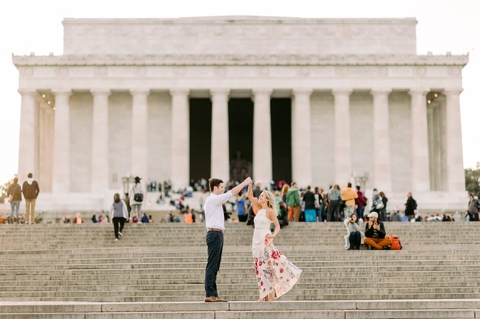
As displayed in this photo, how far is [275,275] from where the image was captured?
1648cm

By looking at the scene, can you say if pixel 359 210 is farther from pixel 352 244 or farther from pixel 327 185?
pixel 327 185

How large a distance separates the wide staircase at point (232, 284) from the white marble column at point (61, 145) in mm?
33457

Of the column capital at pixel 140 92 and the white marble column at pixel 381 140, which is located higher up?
the column capital at pixel 140 92

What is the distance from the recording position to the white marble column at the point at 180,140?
196ft

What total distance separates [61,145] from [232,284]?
138 feet

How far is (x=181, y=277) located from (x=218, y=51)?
143ft

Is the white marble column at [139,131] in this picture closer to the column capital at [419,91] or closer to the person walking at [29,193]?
the column capital at [419,91]

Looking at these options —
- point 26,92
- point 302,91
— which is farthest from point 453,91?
point 26,92

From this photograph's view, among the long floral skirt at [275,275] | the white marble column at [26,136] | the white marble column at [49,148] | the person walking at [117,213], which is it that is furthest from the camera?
the white marble column at [49,148]

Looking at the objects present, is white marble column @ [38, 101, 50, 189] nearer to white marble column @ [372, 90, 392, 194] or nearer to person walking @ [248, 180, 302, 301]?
white marble column @ [372, 90, 392, 194]

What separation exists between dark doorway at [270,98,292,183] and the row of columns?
9245 mm

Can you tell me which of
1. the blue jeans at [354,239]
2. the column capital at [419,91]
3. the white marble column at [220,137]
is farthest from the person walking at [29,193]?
the column capital at [419,91]

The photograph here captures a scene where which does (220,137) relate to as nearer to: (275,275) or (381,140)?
(381,140)

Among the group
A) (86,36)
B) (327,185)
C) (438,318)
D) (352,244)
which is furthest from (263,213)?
(86,36)
